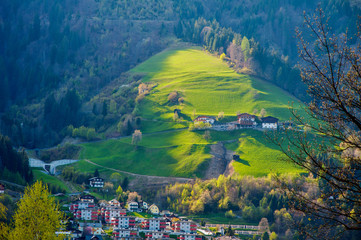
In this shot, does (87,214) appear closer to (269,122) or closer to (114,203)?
(114,203)

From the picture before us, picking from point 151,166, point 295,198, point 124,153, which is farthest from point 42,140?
point 295,198

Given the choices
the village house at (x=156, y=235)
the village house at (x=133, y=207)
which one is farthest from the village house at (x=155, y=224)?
the village house at (x=133, y=207)

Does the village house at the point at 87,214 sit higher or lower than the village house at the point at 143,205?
higher

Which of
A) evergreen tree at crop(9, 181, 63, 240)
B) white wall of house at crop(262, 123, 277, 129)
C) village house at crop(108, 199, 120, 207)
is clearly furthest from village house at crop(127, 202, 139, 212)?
evergreen tree at crop(9, 181, 63, 240)

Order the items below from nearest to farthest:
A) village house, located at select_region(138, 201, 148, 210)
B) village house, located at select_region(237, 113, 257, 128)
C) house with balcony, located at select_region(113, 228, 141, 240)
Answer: house with balcony, located at select_region(113, 228, 141, 240) < village house, located at select_region(138, 201, 148, 210) < village house, located at select_region(237, 113, 257, 128)

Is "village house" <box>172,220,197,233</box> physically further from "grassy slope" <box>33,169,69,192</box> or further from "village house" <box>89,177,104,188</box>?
"grassy slope" <box>33,169,69,192</box>

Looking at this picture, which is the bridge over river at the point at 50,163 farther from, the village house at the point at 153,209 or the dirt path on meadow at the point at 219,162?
the dirt path on meadow at the point at 219,162
